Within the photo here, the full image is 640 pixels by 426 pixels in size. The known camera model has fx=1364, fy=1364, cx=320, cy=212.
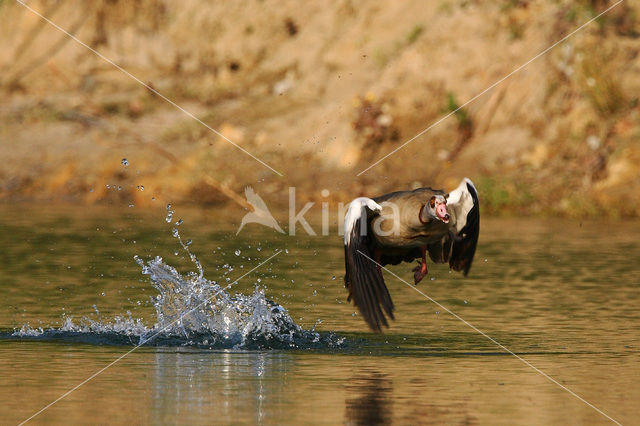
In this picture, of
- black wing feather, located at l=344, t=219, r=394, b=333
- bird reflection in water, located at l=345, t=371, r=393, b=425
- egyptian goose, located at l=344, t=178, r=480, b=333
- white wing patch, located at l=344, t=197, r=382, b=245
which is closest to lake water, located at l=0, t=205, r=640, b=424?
bird reflection in water, located at l=345, t=371, r=393, b=425

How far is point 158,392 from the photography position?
28.4 feet

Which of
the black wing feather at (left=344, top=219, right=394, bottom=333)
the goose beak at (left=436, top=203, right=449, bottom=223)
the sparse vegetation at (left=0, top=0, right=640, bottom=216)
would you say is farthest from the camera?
the sparse vegetation at (left=0, top=0, right=640, bottom=216)

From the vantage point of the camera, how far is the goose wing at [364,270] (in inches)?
405

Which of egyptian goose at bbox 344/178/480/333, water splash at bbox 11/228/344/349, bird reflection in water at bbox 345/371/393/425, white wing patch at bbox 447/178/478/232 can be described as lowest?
bird reflection in water at bbox 345/371/393/425

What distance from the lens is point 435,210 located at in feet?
36.5

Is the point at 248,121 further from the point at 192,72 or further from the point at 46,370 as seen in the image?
the point at 46,370

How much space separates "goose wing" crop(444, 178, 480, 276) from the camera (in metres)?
11.8

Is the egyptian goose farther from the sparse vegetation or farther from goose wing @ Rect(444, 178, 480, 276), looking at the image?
the sparse vegetation

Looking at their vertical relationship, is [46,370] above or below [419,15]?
below

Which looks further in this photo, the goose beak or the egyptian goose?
the goose beak

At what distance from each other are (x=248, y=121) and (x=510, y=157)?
5889 millimetres

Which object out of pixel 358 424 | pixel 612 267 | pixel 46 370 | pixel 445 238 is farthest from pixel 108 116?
pixel 358 424

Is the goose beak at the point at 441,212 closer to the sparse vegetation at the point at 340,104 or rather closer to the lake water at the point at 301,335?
the lake water at the point at 301,335

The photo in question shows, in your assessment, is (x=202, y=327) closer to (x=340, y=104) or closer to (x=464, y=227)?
(x=464, y=227)
